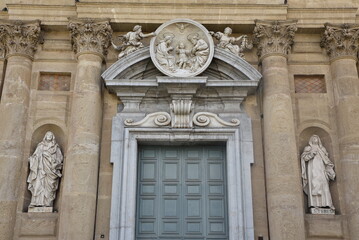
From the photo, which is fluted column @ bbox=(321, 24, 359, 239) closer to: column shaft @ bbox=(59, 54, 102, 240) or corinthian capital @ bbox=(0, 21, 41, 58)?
column shaft @ bbox=(59, 54, 102, 240)

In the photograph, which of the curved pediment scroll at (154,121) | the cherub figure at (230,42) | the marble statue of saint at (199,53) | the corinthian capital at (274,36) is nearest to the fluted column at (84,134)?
the curved pediment scroll at (154,121)

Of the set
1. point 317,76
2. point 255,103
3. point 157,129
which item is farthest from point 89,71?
point 317,76

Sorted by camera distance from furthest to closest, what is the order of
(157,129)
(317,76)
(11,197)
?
(317,76)
(157,129)
(11,197)

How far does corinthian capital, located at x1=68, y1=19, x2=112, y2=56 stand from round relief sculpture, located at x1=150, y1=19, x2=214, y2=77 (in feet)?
4.64

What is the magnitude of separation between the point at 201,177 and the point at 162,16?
190 inches

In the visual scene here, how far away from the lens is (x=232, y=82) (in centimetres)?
1266

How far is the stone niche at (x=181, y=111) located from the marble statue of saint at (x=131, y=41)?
0.31 m

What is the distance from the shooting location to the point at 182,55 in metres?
13.0

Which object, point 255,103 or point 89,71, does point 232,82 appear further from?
point 89,71

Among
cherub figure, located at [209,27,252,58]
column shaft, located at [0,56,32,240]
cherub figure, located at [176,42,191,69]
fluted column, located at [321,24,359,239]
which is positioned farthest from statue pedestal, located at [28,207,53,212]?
fluted column, located at [321,24,359,239]

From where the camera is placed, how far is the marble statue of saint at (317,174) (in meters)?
12.0

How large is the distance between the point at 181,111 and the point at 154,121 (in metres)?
0.79

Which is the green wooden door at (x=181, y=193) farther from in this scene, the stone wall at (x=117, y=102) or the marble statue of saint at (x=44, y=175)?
the marble statue of saint at (x=44, y=175)

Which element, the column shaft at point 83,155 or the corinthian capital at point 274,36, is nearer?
the column shaft at point 83,155
